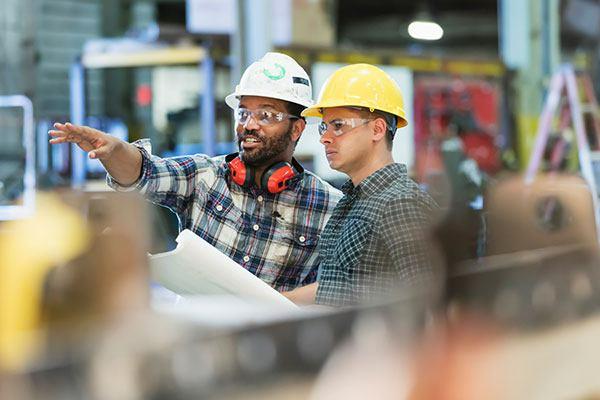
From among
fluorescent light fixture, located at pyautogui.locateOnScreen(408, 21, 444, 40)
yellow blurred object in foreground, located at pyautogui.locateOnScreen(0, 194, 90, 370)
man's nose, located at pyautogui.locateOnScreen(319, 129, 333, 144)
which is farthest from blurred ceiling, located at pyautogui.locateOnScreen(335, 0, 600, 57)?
yellow blurred object in foreground, located at pyautogui.locateOnScreen(0, 194, 90, 370)

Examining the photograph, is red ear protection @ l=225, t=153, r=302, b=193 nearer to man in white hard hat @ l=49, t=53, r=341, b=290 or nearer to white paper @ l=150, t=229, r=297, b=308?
man in white hard hat @ l=49, t=53, r=341, b=290

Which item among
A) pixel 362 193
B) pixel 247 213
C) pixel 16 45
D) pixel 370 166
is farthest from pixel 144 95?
pixel 362 193

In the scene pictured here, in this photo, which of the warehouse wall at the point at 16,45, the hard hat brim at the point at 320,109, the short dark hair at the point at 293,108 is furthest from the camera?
the warehouse wall at the point at 16,45

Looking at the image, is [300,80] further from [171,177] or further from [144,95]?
[144,95]

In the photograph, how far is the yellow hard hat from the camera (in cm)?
314

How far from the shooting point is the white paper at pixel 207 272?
8.59 ft

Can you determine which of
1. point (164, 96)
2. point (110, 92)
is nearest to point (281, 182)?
point (164, 96)

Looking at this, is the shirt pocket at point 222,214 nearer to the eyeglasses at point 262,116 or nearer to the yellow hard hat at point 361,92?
the eyeglasses at point 262,116

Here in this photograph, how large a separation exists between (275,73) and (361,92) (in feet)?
1.22

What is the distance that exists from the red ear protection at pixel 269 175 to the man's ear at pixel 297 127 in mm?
129

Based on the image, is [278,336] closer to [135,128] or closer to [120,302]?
[120,302]

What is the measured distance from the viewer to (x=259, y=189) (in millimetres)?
3400

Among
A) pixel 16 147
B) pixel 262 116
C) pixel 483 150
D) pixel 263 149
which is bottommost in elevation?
pixel 483 150

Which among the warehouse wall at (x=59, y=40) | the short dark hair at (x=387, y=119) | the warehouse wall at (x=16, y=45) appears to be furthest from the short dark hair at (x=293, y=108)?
the warehouse wall at (x=59, y=40)
